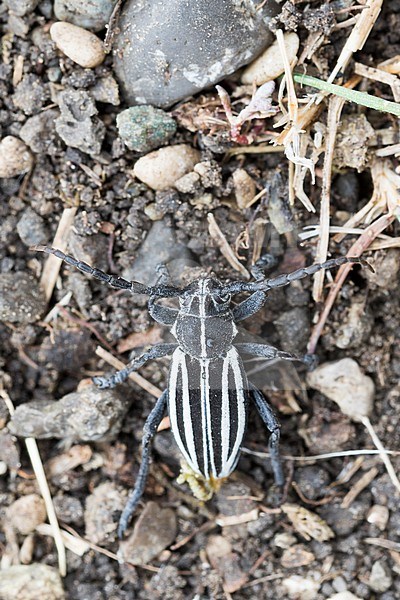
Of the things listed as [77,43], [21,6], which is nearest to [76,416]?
[77,43]

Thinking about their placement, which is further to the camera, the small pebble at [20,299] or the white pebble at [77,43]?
the small pebble at [20,299]

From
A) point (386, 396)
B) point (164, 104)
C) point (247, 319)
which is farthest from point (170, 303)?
point (386, 396)

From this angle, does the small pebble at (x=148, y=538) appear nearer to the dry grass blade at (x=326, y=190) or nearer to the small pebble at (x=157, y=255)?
the small pebble at (x=157, y=255)

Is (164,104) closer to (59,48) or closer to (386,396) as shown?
(59,48)

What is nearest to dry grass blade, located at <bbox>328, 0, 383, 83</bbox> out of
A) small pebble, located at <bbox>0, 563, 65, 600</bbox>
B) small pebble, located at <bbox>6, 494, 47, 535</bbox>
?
small pebble, located at <bbox>6, 494, 47, 535</bbox>

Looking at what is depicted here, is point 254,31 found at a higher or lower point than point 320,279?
higher

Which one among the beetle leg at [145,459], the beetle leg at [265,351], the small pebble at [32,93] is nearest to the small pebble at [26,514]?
the beetle leg at [145,459]

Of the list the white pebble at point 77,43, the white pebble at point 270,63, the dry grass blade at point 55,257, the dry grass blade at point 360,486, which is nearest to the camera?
the white pebble at point 270,63
